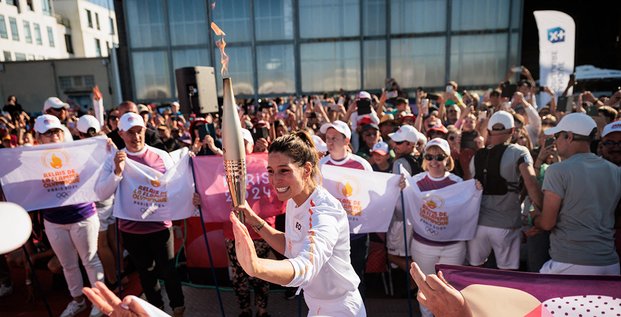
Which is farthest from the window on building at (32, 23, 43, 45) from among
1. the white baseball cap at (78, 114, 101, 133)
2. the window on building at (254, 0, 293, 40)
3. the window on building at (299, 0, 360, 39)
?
the white baseball cap at (78, 114, 101, 133)

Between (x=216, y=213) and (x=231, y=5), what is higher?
(x=231, y=5)

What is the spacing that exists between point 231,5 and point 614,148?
58.4 ft

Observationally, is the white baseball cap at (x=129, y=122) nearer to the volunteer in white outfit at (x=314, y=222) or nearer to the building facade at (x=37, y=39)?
the volunteer in white outfit at (x=314, y=222)

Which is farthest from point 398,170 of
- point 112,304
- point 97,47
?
point 97,47

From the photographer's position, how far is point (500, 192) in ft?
12.2

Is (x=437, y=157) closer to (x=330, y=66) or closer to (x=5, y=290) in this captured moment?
(x=5, y=290)

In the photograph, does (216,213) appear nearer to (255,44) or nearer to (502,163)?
(502,163)

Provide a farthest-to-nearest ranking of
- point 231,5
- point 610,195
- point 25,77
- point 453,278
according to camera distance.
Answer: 1. point 25,77
2. point 231,5
3. point 610,195
4. point 453,278

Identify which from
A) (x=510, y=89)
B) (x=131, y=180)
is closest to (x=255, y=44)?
(x=510, y=89)

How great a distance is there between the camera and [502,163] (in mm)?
3615

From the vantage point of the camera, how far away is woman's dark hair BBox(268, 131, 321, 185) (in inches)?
85.8

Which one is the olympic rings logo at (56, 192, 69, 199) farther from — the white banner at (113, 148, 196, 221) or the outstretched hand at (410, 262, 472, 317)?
the outstretched hand at (410, 262, 472, 317)

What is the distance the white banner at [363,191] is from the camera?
13.1ft

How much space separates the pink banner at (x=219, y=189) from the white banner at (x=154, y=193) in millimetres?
131
